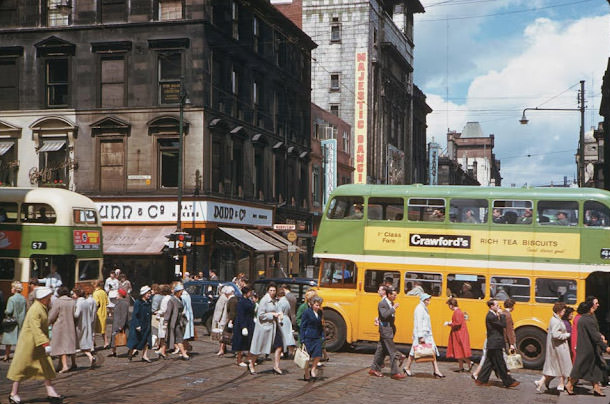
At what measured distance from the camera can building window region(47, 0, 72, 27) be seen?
3953cm

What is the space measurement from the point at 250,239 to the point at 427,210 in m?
19.9

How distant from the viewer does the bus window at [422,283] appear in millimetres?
21969

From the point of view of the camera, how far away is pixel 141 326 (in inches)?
772

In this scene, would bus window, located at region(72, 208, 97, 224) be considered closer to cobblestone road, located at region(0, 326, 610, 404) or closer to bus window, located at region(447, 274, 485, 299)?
cobblestone road, located at region(0, 326, 610, 404)

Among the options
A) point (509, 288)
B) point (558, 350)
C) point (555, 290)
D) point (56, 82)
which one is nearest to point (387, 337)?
point (558, 350)

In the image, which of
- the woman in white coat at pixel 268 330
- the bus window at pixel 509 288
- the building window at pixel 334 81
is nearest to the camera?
the woman in white coat at pixel 268 330

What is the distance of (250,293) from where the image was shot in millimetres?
19078

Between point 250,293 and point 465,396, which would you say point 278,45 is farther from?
point 465,396

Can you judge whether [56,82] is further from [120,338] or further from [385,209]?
[385,209]

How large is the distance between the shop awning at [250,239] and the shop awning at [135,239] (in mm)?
2996

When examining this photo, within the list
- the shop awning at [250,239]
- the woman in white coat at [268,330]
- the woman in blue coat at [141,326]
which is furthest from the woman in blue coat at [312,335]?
the shop awning at [250,239]

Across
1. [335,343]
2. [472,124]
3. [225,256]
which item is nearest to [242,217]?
[225,256]

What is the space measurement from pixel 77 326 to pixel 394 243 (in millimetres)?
8545

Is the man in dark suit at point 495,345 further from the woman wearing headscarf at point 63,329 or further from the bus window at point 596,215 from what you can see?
the woman wearing headscarf at point 63,329
